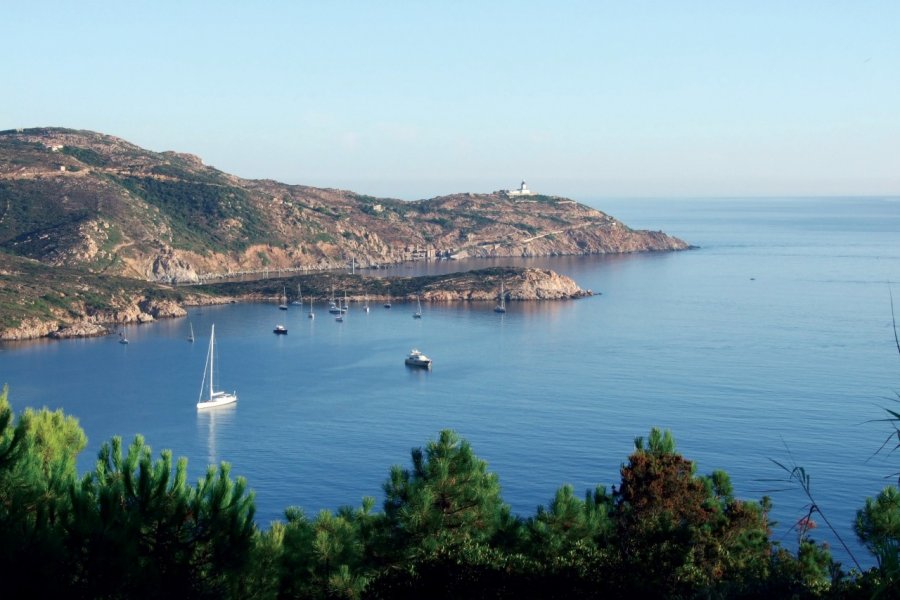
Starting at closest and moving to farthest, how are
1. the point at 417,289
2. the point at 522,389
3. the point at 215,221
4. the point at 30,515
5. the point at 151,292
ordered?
the point at 30,515
the point at 522,389
the point at 151,292
the point at 417,289
the point at 215,221

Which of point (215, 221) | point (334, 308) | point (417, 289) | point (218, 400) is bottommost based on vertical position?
point (218, 400)

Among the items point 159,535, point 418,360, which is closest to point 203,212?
point 418,360

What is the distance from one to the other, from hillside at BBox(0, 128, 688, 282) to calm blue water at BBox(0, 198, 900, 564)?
1758cm

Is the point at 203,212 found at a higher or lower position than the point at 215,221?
higher

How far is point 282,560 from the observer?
14.8 metres

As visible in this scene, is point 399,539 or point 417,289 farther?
point 417,289

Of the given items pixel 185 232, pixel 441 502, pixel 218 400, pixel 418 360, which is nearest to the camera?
pixel 441 502

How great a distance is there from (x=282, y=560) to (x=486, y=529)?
10.3ft

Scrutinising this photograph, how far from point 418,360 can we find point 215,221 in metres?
63.0

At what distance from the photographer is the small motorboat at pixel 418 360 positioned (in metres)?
59.2

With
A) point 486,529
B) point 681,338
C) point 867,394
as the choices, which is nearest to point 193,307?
point 681,338

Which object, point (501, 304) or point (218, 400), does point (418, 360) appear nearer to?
point (218, 400)

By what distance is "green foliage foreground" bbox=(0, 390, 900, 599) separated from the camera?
1205 cm

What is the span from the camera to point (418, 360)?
2350 inches
